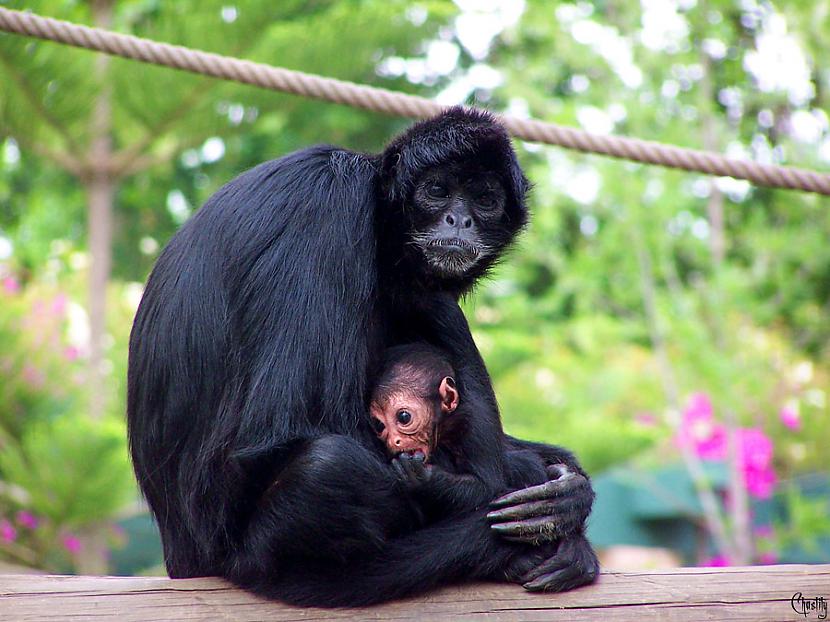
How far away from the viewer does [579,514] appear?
118 inches

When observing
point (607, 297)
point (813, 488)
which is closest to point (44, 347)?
point (607, 297)

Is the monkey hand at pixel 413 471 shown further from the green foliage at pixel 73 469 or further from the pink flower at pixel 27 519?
the pink flower at pixel 27 519

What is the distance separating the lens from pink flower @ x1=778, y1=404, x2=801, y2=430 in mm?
9531

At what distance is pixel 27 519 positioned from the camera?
8.12 metres

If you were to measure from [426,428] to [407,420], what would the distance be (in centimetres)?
7

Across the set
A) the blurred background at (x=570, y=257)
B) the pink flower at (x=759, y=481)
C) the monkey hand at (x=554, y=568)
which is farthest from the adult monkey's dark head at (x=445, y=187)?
the pink flower at (x=759, y=481)

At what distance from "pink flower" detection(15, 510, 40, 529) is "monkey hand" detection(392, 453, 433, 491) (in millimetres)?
6349

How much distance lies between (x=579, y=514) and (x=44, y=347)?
6.17 meters

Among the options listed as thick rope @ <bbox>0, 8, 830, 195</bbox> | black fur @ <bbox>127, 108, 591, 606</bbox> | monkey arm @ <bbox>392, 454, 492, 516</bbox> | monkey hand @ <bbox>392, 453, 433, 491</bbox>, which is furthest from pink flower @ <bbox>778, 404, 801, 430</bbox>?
monkey hand @ <bbox>392, 453, 433, 491</bbox>

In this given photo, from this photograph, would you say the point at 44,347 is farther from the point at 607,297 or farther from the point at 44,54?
the point at 607,297

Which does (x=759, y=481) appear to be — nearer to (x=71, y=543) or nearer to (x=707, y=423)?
(x=707, y=423)

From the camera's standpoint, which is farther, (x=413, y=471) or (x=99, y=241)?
(x=99, y=241)

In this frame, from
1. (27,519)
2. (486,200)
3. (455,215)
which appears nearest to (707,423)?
(27,519)

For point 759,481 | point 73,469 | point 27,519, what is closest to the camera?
point 73,469
